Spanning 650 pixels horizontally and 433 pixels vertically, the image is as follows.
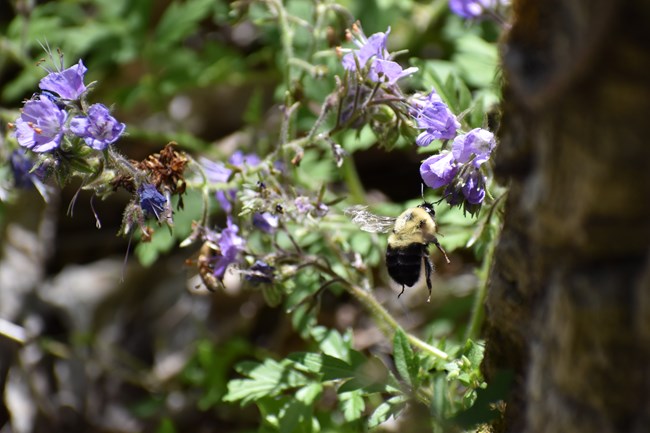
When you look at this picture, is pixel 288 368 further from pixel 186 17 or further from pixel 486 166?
pixel 186 17

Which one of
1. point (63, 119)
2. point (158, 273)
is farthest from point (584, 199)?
point (158, 273)

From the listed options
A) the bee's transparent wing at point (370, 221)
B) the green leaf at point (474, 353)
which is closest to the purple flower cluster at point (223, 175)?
the bee's transparent wing at point (370, 221)

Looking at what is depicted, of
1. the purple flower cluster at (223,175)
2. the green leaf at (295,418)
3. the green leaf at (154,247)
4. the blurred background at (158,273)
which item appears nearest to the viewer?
the green leaf at (295,418)

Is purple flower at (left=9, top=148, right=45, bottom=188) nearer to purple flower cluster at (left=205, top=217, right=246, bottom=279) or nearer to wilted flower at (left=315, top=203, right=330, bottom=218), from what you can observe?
purple flower cluster at (left=205, top=217, right=246, bottom=279)

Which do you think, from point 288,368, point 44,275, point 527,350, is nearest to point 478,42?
point 288,368

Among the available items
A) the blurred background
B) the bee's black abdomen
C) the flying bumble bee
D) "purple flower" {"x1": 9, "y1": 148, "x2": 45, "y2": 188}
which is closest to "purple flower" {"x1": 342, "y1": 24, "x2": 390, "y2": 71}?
the flying bumble bee

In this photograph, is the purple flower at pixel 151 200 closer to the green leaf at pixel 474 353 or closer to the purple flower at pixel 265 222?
the purple flower at pixel 265 222
